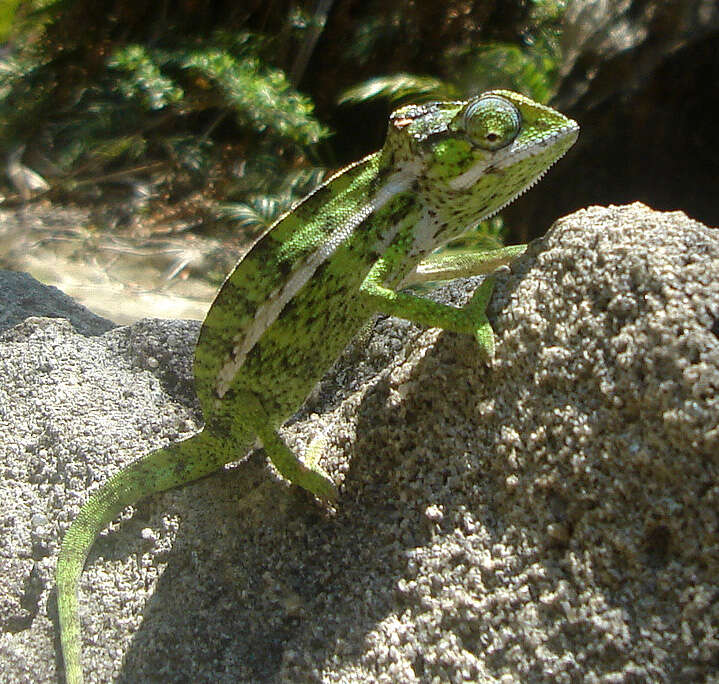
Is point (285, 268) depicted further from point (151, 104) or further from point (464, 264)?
point (151, 104)

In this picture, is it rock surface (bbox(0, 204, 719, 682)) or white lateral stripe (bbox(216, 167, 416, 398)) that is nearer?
rock surface (bbox(0, 204, 719, 682))

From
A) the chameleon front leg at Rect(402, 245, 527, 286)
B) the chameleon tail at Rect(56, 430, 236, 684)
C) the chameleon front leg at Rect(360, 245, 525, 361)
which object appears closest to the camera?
the chameleon front leg at Rect(360, 245, 525, 361)

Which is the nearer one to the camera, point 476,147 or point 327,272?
point 476,147

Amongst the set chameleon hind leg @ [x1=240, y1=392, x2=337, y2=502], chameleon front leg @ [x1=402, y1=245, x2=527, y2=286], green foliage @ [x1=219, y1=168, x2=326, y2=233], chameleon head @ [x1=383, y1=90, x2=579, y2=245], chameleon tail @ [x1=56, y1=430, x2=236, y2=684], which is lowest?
green foliage @ [x1=219, y1=168, x2=326, y2=233]

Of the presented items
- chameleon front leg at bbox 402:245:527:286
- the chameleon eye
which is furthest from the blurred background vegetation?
the chameleon eye

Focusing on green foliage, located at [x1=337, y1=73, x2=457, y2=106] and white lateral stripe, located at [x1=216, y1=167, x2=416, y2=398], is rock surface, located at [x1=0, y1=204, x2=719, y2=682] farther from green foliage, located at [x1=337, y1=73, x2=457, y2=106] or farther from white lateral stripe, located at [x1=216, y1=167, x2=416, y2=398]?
green foliage, located at [x1=337, y1=73, x2=457, y2=106]

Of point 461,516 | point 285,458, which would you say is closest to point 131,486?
point 285,458

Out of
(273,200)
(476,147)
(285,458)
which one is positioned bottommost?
(273,200)

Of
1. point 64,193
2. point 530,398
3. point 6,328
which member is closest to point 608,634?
point 530,398
